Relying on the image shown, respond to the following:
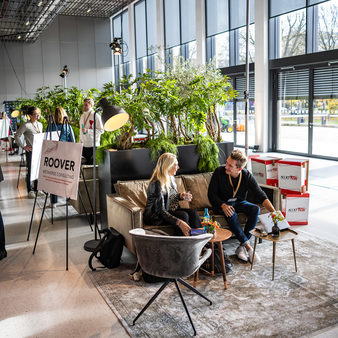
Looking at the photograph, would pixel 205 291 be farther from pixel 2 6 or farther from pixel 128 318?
pixel 2 6

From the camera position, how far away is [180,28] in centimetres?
1644

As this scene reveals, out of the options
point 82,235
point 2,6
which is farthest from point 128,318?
point 2,6

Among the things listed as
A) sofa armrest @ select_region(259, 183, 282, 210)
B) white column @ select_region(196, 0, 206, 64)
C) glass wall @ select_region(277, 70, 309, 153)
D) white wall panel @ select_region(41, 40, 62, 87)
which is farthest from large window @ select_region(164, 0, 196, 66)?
sofa armrest @ select_region(259, 183, 282, 210)

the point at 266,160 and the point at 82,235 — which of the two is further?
the point at 266,160

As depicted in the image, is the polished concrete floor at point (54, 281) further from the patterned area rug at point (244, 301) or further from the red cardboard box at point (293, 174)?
the red cardboard box at point (293, 174)

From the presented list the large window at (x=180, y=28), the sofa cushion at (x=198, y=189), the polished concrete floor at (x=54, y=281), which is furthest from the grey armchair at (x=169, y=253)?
the large window at (x=180, y=28)

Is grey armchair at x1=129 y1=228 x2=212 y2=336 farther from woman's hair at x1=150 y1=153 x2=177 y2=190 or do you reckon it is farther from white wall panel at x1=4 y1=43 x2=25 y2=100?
white wall panel at x1=4 y1=43 x2=25 y2=100

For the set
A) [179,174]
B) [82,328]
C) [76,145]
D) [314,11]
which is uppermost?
[314,11]

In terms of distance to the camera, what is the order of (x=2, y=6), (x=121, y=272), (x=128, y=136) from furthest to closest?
1. (x=2, y=6)
2. (x=128, y=136)
3. (x=121, y=272)

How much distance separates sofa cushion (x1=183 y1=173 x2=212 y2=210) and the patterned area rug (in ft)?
2.62

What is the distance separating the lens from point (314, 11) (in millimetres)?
10812

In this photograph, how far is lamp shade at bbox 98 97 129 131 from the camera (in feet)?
14.0

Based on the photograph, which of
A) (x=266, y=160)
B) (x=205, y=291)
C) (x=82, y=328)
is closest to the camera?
(x=82, y=328)

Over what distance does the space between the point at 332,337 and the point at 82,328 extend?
1.81m
